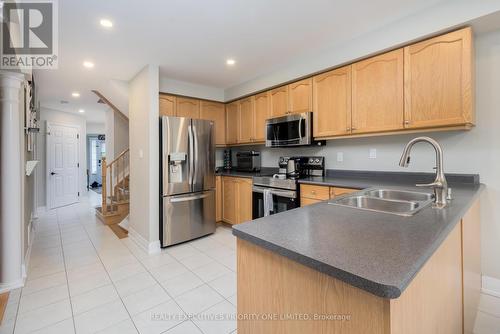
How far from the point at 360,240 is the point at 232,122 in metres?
3.61

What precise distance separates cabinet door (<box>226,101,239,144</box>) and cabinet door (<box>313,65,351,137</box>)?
1581mm

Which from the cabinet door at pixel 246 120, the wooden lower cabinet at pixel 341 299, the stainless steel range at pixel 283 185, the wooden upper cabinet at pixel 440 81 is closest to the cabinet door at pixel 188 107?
the cabinet door at pixel 246 120

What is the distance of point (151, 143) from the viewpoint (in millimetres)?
3000

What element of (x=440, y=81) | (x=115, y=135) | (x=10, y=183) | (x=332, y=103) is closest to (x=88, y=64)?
(x=10, y=183)

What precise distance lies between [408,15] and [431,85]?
647 millimetres

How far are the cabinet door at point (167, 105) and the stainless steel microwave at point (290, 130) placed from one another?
1481 millimetres

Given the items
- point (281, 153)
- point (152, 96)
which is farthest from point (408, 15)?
point (152, 96)

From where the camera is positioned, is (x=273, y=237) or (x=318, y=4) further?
(x=318, y=4)

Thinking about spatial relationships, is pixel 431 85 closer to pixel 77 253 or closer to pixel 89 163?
pixel 77 253

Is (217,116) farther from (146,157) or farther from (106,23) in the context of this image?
(106,23)

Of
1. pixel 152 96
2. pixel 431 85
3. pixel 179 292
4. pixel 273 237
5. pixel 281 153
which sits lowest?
pixel 179 292

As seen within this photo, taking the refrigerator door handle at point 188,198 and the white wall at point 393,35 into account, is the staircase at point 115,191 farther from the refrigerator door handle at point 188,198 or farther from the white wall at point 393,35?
the white wall at point 393,35

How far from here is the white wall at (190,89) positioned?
359 centimetres

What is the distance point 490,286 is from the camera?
2066mm
